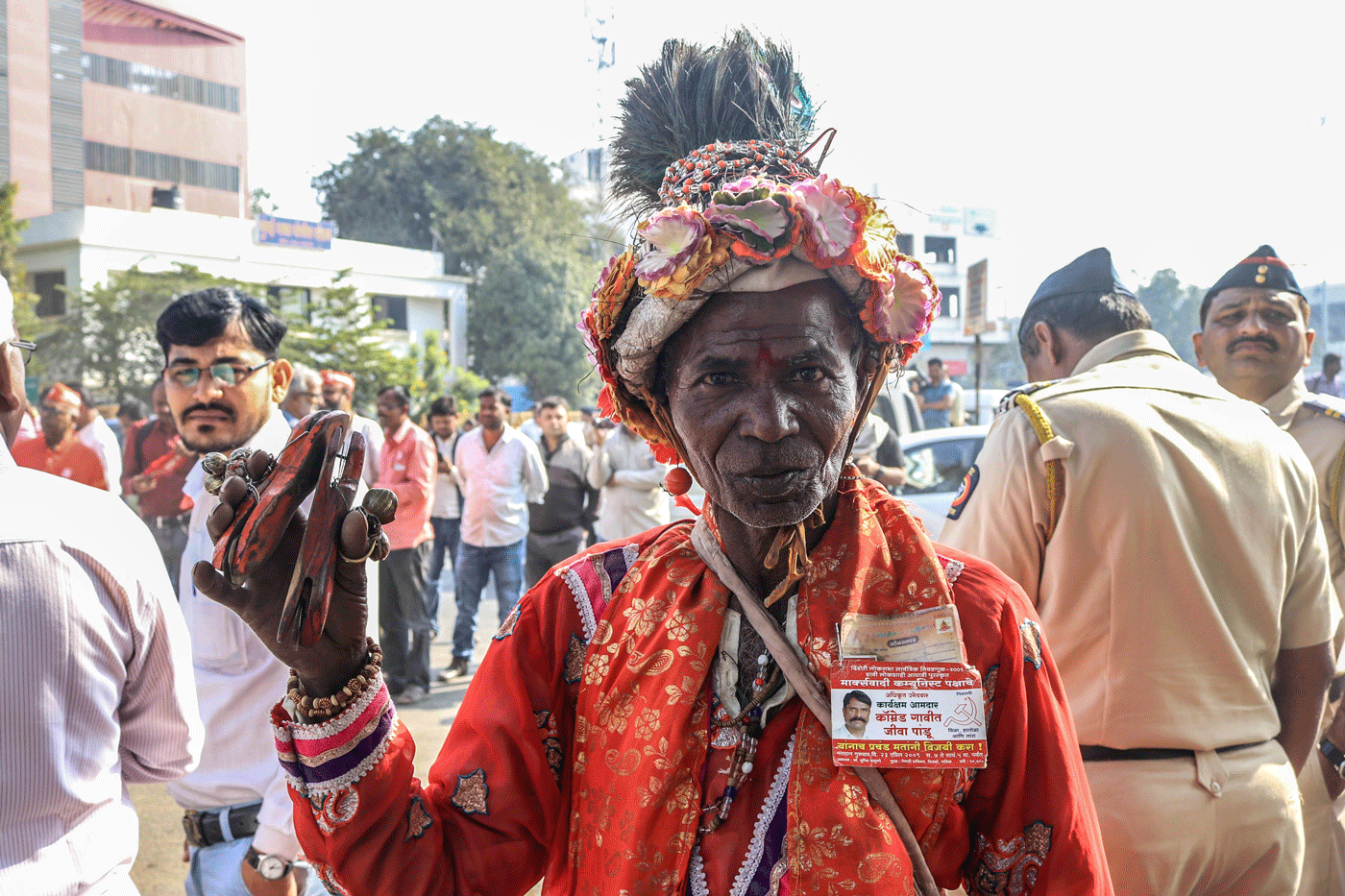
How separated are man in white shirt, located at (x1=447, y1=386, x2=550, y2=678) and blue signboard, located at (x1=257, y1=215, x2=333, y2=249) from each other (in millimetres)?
29536

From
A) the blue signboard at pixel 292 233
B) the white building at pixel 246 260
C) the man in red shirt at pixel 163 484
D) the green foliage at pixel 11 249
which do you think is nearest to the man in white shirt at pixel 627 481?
the man in red shirt at pixel 163 484

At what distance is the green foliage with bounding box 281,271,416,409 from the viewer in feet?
92.8

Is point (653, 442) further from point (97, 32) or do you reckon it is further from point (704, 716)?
point (97, 32)

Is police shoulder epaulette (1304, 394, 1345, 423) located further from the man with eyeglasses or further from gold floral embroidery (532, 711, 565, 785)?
the man with eyeglasses

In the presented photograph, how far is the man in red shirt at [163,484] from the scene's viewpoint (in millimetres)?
6781

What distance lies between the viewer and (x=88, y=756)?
1.89m

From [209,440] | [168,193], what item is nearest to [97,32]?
[168,193]

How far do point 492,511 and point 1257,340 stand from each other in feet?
17.7

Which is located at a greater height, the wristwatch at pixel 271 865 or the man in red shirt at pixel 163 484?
the man in red shirt at pixel 163 484

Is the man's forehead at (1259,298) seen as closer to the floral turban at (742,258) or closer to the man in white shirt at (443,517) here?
the floral turban at (742,258)

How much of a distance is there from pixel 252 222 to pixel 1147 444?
118 ft

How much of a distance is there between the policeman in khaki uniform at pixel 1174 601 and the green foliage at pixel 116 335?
86.5 ft

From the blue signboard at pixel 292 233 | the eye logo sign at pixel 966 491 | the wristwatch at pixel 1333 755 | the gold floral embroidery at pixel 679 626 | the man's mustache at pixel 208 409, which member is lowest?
the wristwatch at pixel 1333 755

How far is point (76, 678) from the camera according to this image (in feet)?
6.13
